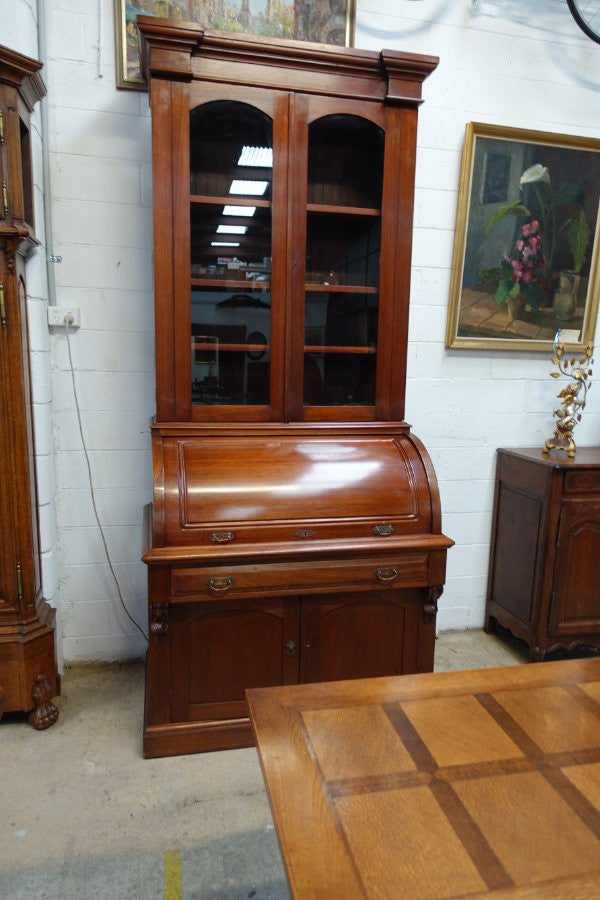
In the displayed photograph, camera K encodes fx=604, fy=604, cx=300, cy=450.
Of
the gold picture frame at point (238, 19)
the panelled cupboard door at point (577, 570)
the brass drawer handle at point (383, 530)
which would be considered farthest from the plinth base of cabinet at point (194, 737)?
the gold picture frame at point (238, 19)

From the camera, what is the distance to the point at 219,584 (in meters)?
1.82

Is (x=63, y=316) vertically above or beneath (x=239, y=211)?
beneath

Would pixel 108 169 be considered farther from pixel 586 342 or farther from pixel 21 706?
pixel 586 342

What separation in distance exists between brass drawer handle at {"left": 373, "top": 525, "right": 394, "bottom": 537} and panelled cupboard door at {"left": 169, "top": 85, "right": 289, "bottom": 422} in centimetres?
50

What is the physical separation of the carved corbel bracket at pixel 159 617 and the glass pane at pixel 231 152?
130 cm

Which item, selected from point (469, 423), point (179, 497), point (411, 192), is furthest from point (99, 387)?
point (469, 423)

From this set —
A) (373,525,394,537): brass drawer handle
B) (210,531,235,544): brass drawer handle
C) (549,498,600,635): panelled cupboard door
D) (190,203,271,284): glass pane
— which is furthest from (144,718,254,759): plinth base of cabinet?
(190,203,271,284): glass pane

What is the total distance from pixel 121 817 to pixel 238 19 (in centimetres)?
268

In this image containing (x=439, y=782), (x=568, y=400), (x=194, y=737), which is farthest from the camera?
(x=568, y=400)

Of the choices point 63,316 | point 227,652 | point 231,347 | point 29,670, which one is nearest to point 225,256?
point 231,347

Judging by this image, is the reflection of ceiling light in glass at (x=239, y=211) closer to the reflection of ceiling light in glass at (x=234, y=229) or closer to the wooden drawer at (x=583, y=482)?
the reflection of ceiling light in glass at (x=234, y=229)

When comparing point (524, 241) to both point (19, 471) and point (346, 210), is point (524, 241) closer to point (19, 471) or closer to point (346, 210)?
point (346, 210)

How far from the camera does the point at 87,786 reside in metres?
1.79

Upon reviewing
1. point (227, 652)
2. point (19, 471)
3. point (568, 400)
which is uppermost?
point (568, 400)
